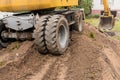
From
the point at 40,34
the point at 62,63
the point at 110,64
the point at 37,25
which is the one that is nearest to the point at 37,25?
the point at 37,25

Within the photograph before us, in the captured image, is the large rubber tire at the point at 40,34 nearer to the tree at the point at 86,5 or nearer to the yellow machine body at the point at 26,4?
the yellow machine body at the point at 26,4

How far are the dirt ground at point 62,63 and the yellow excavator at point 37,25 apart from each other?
309 millimetres

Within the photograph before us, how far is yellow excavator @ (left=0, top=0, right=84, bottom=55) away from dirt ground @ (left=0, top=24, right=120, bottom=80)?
309 millimetres

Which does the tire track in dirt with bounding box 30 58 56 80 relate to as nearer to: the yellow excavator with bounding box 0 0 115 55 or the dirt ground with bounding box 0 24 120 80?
the dirt ground with bounding box 0 24 120 80

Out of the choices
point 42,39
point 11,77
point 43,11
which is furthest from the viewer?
point 43,11

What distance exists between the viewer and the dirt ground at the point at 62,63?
9633 millimetres

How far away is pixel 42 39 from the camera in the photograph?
1068cm

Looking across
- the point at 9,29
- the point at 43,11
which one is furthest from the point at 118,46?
the point at 9,29

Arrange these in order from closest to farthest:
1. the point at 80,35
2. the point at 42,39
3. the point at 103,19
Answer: the point at 42,39
the point at 80,35
the point at 103,19

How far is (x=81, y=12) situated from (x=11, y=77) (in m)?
6.55

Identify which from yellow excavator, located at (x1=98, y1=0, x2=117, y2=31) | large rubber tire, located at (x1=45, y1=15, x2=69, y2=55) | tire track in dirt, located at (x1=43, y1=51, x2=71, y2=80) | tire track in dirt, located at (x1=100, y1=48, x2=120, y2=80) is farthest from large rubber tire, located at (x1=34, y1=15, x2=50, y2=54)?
yellow excavator, located at (x1=98, y1=0, x2=117, y2=31)

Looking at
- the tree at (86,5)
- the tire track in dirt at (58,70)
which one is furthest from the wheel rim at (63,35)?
the tree at (86,5)

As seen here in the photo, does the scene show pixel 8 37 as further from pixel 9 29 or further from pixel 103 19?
pixel 103 19

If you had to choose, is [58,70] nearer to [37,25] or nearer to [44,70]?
[44,70]
